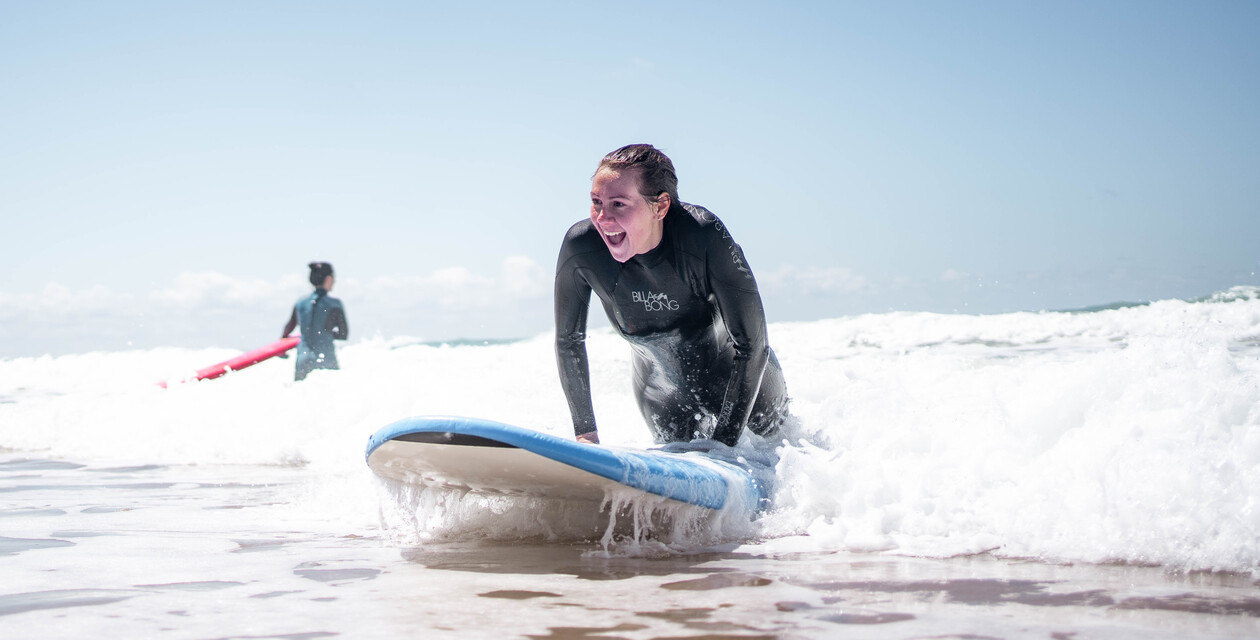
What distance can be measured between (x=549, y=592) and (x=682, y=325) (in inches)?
63.1

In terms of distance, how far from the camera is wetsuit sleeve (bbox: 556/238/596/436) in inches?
143

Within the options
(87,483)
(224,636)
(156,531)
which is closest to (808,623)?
(224,636)

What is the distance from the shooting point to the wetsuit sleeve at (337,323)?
28.2 feet

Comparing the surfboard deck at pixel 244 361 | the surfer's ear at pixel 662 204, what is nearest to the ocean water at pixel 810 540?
the surfer's ear at pixel 662 204

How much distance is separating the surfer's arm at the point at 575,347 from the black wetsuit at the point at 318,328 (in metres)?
5.47

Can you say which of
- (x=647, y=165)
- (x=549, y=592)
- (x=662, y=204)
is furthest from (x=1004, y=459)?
(x=549, y=592)

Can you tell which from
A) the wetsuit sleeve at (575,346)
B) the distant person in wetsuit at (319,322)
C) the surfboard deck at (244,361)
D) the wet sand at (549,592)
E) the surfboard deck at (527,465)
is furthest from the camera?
the surfboard deck at (244,361)

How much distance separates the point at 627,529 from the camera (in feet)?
9.96

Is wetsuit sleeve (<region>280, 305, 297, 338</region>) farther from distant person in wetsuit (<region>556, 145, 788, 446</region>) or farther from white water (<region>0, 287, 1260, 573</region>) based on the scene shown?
distant person in wetsuit (<region>556, 145, 788, 446</region>)

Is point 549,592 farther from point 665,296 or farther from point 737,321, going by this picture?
point 665,296

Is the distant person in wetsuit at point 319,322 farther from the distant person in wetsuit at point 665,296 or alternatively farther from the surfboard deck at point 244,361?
the distant person in wetsuit at point 665,296

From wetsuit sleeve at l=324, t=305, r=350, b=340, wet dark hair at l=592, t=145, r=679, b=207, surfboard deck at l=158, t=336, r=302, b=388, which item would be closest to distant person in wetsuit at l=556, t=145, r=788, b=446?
wet dark hair at l=592, t=145, r=679, b=207

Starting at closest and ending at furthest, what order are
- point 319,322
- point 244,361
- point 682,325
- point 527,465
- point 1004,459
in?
point 527,465 < point 1004,459 < point 682,325 < point 319,322 < point 244,361

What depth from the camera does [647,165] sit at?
129 inches
